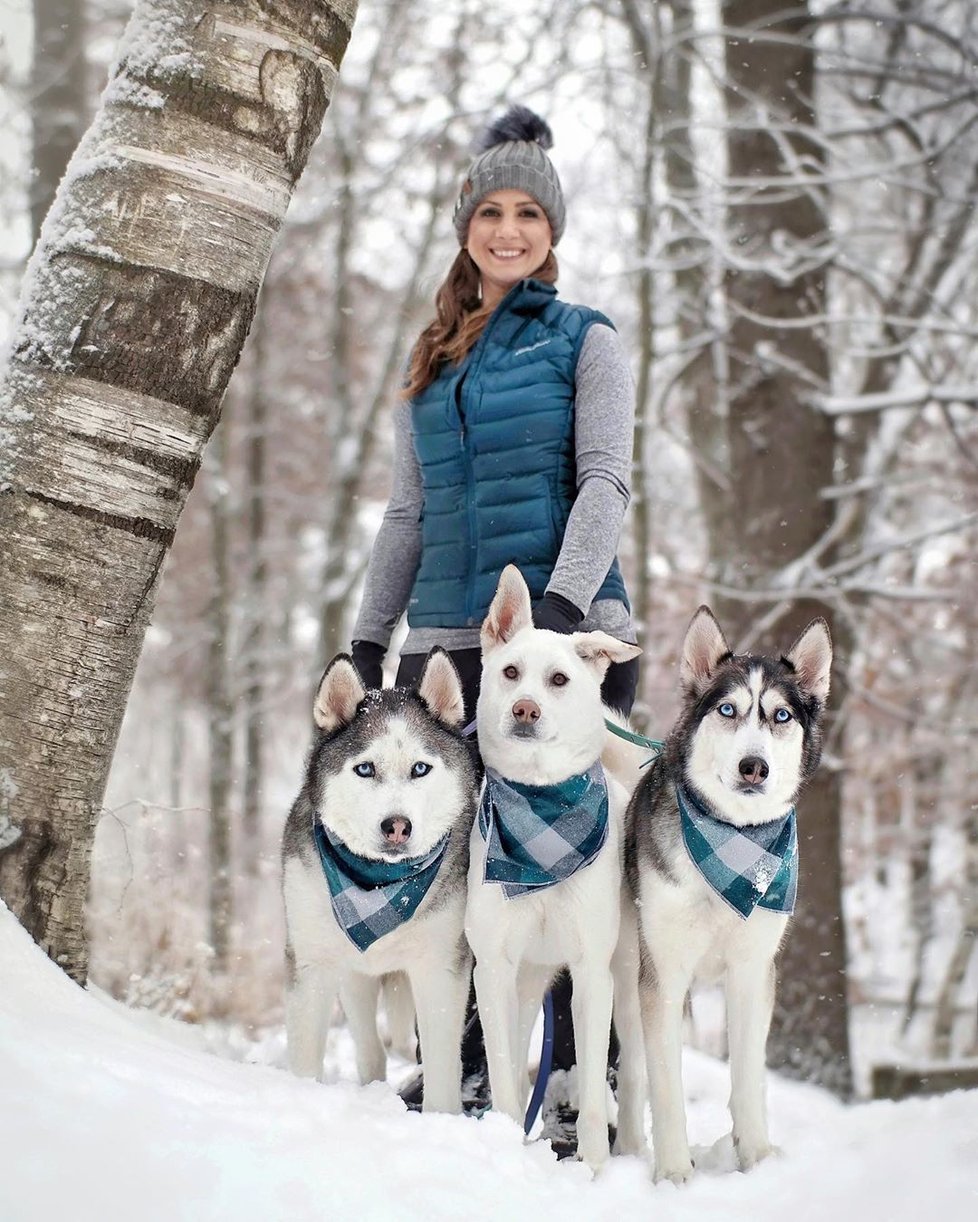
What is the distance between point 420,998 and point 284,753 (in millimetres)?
20876

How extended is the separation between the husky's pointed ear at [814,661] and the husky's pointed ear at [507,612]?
2.59 ft

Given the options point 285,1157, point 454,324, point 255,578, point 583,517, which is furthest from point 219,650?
point 285,1157

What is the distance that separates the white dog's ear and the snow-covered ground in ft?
4.19

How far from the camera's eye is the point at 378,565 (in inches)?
158

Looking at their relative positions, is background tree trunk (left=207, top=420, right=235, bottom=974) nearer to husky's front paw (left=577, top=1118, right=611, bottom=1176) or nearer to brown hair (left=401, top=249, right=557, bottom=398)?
brown hair (left=401, top=249, right=557, bottom=398)

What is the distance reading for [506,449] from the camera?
11.8 feet

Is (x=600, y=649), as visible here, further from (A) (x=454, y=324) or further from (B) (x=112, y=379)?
(B) (x=112, y=379)

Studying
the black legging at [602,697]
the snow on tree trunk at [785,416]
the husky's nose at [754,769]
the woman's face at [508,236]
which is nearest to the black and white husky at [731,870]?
the husky's nose at [754,769]

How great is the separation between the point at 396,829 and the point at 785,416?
533 cm

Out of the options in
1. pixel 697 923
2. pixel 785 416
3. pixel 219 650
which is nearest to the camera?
pixel 697 923

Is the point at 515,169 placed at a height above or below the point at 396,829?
above

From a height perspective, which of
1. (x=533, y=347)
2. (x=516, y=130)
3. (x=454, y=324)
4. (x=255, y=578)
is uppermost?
(x=516, y=130)

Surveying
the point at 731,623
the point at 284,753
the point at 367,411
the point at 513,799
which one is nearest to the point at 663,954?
the point at 513,799

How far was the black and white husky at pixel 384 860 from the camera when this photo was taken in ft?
9.91
